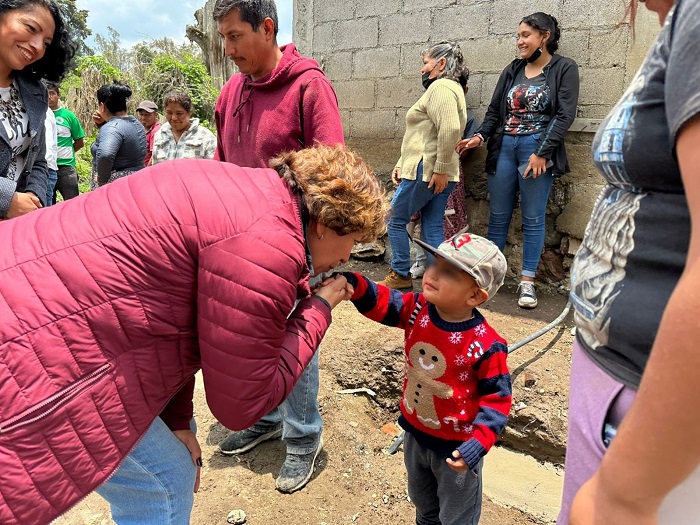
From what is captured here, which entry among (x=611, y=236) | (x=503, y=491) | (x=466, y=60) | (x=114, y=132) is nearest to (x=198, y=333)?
(x=611, y=236)

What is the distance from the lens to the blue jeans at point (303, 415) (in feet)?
7.73

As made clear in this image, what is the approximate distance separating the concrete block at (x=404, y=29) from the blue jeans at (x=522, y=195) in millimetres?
1484

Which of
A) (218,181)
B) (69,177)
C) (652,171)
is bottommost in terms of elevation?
(69,177)

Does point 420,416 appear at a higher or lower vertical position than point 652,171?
lower

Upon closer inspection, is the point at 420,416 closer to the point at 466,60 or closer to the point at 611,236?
the point at 611,236

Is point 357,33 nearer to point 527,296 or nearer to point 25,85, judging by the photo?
point 527,296

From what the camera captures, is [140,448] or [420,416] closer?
[140,448]

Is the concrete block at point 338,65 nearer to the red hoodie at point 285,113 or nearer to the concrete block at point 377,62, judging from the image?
the concrete block at point 377,62

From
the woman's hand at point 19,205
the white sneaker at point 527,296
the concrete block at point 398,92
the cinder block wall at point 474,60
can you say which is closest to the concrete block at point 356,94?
the cinder block wall at point 474,60

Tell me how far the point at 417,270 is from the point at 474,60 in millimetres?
1944

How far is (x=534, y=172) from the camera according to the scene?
154 inches

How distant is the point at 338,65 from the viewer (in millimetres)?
5523

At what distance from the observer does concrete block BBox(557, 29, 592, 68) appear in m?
4.04

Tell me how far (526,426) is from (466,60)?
10.5 ft
